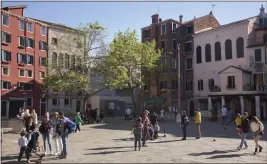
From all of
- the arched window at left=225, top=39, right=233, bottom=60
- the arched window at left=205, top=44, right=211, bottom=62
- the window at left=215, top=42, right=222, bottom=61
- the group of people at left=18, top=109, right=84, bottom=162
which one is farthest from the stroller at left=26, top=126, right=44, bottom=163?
Answer: the arched window at left=205, top=44, right=211, bottom=62

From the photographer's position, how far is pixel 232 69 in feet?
137

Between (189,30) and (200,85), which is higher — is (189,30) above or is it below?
above

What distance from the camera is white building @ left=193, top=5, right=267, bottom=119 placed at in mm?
40312

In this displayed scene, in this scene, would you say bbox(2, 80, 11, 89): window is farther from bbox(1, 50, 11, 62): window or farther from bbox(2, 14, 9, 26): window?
bbox(2, 14, 9, 26): window

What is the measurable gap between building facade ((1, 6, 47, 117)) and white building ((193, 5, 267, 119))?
72.5ft

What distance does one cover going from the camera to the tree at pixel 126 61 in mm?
38312

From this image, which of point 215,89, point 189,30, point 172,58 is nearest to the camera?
point 215,89

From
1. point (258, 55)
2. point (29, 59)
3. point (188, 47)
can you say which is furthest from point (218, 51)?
point (29, 59)

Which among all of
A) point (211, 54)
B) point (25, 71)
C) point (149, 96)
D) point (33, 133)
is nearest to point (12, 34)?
point (25, 71)

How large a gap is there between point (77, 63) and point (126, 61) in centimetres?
649

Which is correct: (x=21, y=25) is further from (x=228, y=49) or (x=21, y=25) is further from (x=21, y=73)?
(x=228, y=49)

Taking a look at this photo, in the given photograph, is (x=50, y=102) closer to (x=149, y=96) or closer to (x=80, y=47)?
(x=149, y=96)

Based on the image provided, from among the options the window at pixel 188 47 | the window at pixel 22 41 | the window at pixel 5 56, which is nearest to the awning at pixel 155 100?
the window at pixel 188 47

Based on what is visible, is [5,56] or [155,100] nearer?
[5,56]
